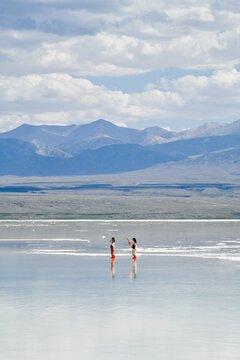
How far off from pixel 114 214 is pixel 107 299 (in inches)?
5132

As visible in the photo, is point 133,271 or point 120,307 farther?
point 133,271

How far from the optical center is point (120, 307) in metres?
28.1

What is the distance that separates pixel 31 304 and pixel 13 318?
10.3 feet

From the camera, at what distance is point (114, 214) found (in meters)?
161

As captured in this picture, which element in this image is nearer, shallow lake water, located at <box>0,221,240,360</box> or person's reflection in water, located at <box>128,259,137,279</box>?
shallow lake water, located at <box>0,221,240,360</box>

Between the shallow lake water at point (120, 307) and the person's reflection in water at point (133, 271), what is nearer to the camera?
the shallow lake water at point (120, 307)

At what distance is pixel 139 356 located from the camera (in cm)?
2039

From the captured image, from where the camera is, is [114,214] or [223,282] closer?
[223,282]

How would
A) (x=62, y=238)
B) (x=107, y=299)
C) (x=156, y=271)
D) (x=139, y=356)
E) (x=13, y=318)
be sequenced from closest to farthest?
(x=139, y=356) < (x=13, y=318) < (x=107, y=299) < (x=156, y=271) < (x=62, y=238)

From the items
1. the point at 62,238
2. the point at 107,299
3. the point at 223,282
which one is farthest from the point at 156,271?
the point at 62,238

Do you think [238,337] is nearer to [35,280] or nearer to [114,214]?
[35,280]

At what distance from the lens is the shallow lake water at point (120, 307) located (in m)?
21.4

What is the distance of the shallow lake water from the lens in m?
21.4

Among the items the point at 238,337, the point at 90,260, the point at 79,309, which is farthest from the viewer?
the point at 90,260
